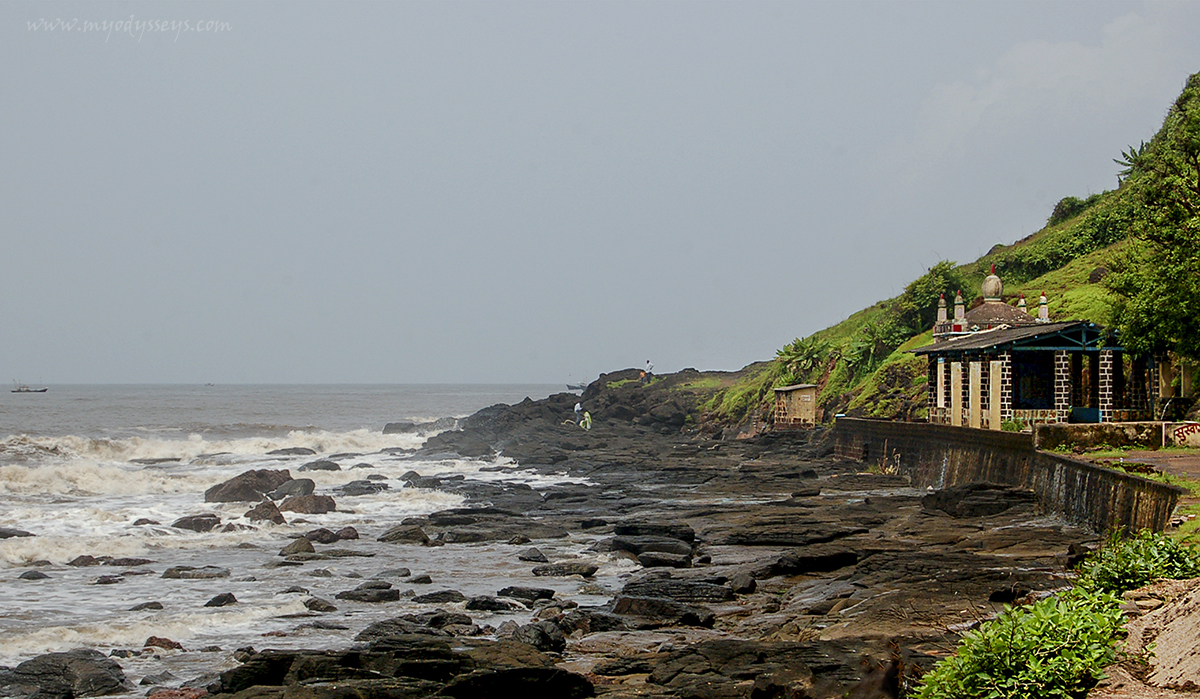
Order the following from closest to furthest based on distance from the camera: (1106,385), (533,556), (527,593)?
1. (527,593)
2. (533,556)
3. (1106,385)

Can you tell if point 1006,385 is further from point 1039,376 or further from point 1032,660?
point 1032,660

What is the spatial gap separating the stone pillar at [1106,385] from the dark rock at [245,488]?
28.4 metres

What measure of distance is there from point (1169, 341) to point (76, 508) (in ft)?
111

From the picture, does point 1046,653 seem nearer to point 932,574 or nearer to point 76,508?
point 932,574

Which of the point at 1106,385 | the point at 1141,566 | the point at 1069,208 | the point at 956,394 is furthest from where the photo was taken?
the point at 1069,208

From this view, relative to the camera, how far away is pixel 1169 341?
2867cm

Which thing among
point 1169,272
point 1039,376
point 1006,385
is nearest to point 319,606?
point 1169,272

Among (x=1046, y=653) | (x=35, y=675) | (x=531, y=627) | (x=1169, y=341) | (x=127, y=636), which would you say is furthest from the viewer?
(x=1169, y=341)

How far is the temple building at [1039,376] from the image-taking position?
108ft

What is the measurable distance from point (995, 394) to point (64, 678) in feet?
96.3

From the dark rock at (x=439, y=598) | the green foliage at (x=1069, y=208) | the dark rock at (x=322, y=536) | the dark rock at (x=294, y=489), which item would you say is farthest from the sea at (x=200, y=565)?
the green foliage at (x=1069, y=208)

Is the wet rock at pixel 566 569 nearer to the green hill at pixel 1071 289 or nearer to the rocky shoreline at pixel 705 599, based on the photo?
the rocky shoreline at pixel 705 599

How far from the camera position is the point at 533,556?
23.5 m

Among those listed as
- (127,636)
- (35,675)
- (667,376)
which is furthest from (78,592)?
(667,376)
